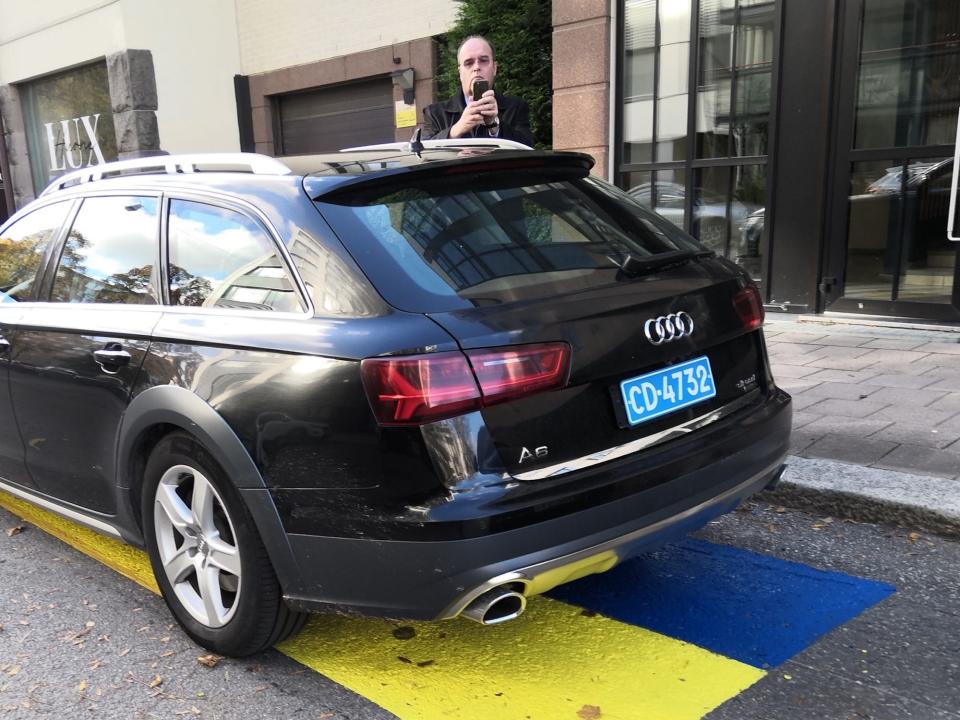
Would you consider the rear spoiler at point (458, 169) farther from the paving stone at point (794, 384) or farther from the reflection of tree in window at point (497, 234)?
the paving stone at point (794, 384)

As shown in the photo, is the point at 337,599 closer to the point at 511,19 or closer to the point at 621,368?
the point at 621,368

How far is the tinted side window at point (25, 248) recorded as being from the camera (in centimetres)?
358

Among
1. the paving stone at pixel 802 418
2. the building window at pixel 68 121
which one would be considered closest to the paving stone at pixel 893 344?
the paving stone at pixel 802 418

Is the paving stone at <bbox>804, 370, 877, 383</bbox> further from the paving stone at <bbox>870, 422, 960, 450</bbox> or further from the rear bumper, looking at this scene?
the rear bumper

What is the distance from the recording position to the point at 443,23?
9.83m

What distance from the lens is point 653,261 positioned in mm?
2666

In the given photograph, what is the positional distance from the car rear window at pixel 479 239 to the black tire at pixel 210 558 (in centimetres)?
83

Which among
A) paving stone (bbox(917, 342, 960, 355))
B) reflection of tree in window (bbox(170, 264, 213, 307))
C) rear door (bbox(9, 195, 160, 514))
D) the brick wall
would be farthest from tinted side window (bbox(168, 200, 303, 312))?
the brick wall

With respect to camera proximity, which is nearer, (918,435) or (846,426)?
(918,435)

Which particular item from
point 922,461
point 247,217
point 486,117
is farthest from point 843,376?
point 247,217

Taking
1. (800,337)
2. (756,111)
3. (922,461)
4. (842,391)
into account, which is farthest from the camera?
(756,111)

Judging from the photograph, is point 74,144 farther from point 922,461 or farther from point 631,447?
point 631,447

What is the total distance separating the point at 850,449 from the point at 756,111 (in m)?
4.15

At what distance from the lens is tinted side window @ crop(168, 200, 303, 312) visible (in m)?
2.53
